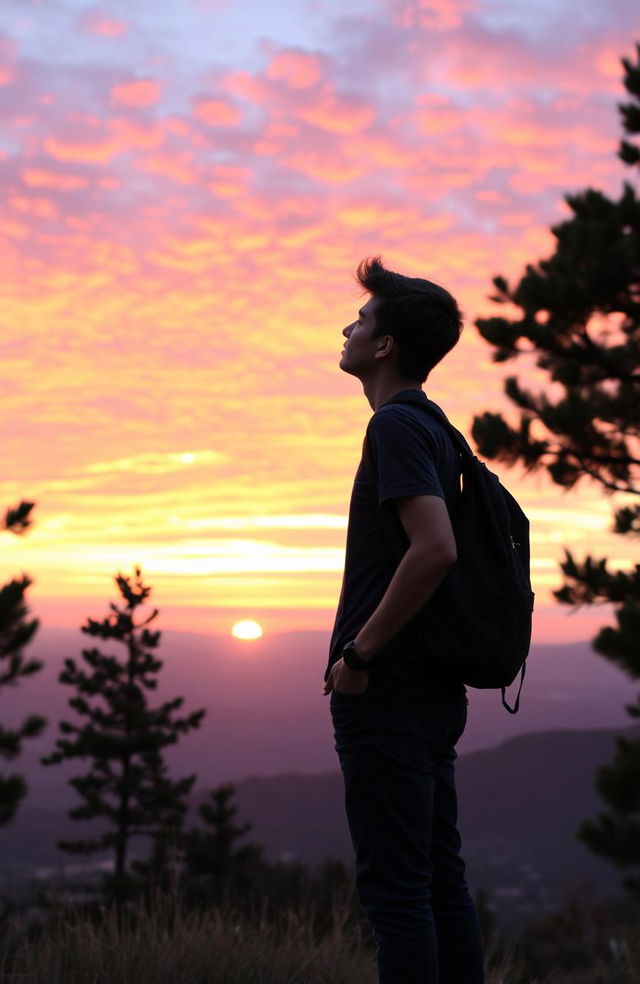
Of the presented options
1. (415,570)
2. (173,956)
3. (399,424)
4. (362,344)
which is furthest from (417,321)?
(173,956)

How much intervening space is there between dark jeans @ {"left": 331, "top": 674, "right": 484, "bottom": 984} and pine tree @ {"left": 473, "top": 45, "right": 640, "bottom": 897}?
371 inches

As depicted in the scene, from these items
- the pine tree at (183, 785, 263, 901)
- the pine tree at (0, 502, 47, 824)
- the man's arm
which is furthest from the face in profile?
the pine tree at (183, 785, 263, 901)

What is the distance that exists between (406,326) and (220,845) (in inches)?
1123

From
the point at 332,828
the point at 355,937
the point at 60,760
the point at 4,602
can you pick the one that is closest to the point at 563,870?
the point at 332,828

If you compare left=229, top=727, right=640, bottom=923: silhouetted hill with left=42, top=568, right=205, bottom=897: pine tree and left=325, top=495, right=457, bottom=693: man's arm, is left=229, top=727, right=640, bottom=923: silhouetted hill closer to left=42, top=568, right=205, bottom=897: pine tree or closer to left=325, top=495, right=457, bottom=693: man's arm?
left=42, top=568, right=205, bottom=897: pine tree

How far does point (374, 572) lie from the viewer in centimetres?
253

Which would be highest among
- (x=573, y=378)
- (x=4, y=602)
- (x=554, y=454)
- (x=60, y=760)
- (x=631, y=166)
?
(x=631, y=166)

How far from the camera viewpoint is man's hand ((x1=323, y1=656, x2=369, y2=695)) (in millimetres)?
2408

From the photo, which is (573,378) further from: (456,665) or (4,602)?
(456,665)

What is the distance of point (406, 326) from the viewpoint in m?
2.63

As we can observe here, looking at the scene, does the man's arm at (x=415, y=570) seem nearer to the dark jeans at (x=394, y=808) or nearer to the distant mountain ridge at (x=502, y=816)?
the dark jeans at (x=394, y=808)

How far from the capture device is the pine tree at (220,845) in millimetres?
28625

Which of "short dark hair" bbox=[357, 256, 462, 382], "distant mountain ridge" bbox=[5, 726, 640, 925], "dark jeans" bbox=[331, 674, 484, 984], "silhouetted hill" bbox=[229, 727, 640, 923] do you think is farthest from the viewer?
"silhouetted hill" bbox=[229, 727, 640, 923]

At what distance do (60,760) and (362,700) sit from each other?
26.1 meters
